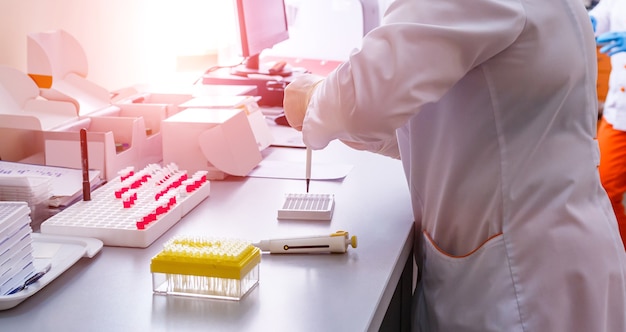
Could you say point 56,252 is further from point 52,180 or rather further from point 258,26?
point 258,26

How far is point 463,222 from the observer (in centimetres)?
121

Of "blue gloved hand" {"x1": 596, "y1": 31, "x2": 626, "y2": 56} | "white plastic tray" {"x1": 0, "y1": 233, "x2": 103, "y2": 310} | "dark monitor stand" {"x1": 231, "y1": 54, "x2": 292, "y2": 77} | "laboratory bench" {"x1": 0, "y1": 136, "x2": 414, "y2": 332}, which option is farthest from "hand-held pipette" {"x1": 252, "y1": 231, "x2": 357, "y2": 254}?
"blue gloved hand" {"x1": 596, "y1": 31, "x2": 626, "y2": 56}

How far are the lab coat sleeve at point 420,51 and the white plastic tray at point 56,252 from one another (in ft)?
1.61

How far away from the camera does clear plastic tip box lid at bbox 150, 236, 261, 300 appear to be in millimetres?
1002

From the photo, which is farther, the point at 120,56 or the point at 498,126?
the point at 120,56

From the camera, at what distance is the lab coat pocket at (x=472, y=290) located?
1.15 m

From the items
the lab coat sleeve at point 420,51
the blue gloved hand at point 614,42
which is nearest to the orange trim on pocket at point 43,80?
the lab coat sleeve at point 420,51

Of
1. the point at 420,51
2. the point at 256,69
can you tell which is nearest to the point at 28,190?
the point at 420,51

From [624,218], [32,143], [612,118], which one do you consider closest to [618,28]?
[612,118]

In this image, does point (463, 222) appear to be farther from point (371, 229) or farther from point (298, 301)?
point (298, 301)

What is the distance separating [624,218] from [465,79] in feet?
7.43

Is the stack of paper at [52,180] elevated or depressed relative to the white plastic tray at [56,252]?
elevated

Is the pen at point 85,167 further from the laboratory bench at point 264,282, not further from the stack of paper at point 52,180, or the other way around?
the laboratory bench at point 264,282

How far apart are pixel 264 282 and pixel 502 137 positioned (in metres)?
0.44
